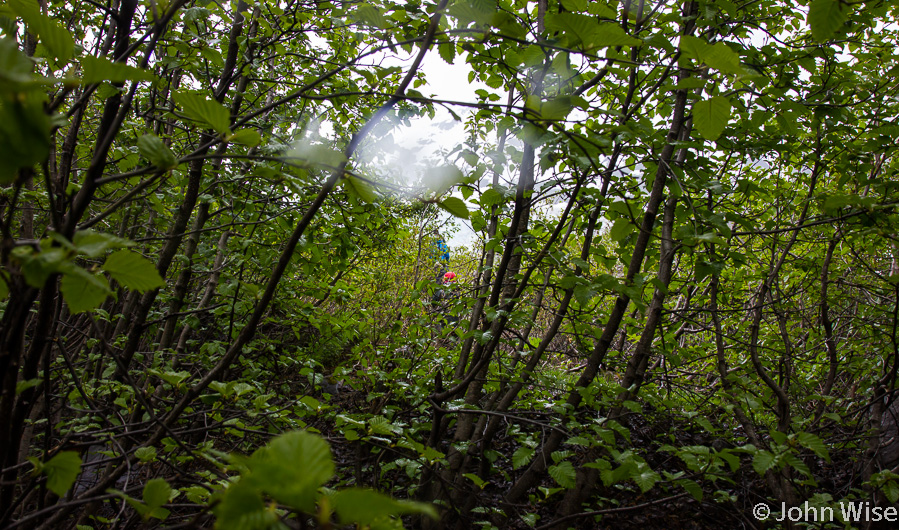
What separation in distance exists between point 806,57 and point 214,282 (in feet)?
11.8

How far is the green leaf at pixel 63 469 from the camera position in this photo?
77 cm

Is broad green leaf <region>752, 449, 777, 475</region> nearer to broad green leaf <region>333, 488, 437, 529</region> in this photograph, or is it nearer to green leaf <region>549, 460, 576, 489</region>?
green leaf <region>549, 460, 576, 489</region>

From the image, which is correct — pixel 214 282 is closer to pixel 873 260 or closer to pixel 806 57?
pixel 806 57

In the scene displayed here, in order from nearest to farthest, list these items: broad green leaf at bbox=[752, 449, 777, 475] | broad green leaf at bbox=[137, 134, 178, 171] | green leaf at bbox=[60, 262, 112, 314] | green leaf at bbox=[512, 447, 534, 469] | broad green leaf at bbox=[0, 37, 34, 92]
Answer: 1. broad green leaf at bbox=[0, 37, 34, 92]
2. green leaf at bbox=[60, 262, 112, 314]
3. broad green leaf at bbox=[137, 134, 178, 171]
4. broad green leaf at bbox=[752, 449, 777, 475]
5. green leaf at bbox=[512, 447, 534, 469]

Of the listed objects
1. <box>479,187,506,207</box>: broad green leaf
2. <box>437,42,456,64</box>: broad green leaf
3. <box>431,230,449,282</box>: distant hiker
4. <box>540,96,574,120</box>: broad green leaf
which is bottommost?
<box>540,96,574,120</box>: broad green leaf

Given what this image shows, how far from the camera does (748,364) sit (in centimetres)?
323

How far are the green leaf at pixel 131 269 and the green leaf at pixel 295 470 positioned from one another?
313 millimetres

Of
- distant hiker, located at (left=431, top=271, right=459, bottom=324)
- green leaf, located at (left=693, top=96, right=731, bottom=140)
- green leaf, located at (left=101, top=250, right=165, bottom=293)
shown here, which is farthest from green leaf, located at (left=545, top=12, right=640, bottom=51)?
distant hiker, located at (left=431, top=271, right=459, bottom=324)

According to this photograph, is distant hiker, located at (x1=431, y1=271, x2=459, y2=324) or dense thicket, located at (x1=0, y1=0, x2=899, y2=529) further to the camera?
distant hiker, located at (x1=431, y1=271, x2=459, y2=324)

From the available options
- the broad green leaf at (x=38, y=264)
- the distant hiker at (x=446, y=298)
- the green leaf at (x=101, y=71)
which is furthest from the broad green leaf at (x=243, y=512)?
the distant hiker at (x=446, y=298)

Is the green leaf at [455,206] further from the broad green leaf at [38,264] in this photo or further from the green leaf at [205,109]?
the broad green leaf at [38,264]

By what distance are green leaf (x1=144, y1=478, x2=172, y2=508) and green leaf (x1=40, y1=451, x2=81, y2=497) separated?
0.16 metres

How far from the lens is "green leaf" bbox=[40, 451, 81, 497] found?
775 mm

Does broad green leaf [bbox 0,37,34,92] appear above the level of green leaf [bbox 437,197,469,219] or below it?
below
